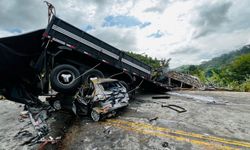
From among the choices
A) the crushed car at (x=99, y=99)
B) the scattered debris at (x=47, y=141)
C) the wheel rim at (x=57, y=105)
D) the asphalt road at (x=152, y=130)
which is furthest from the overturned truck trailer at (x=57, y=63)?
the asphalt road at (x=152, y=130)

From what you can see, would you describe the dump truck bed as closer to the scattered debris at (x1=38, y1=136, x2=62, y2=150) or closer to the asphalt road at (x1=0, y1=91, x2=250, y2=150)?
the asphalt road at (x1=0, y1=91, x2=250, y2=150)

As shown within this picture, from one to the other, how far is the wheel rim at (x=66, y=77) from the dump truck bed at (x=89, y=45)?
38.6 inches

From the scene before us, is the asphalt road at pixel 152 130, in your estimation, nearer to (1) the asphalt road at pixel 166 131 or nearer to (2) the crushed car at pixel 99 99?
(1) the asphalt road at pixel 166 131

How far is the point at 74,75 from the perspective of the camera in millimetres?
7129

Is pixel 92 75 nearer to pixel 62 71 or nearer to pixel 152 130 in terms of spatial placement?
pixel 62 71

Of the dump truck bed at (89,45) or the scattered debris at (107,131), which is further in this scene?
the dump truck bed at (89,45)

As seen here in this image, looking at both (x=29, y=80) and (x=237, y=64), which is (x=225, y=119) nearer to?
(x=29, y=80)

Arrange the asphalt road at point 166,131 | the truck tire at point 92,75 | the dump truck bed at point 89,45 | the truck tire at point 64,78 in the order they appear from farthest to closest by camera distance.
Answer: the truck tire at point 92,75 < the truck tire at point 64,78 < the dump truck bed at point 89,45 < the asphalt road at point 166,131

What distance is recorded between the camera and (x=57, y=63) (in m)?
7.33

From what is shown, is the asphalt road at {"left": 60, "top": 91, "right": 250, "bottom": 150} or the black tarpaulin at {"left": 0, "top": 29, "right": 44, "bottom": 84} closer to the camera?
the asphalt road at {"left": 60, "top": 91, "right": 250, "bottom": 150}

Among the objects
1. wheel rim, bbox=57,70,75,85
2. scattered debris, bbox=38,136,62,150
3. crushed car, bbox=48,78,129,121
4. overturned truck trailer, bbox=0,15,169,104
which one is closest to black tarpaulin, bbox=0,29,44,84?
overturned truck trailer, bbox=0,15,169,104

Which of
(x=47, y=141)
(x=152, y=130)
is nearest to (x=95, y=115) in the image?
(x=47, y=141)

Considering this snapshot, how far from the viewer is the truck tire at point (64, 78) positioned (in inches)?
268

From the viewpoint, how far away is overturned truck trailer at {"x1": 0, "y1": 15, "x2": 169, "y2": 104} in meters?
4.72
